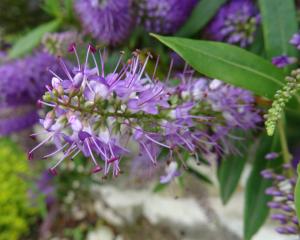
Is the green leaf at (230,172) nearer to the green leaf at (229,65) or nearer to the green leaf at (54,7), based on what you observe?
the green leaf at (229,65)

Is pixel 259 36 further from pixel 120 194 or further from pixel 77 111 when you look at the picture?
pixel 120 194

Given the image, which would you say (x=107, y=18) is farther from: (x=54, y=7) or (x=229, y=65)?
(x=229, y=65)

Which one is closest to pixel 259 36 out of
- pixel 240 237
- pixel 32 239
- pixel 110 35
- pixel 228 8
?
pixel 228 8

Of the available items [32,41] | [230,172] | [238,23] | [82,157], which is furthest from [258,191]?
[32,41]

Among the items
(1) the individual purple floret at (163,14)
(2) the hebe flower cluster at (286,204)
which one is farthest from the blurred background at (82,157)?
(2) the hebe flower cluster at (286,204)

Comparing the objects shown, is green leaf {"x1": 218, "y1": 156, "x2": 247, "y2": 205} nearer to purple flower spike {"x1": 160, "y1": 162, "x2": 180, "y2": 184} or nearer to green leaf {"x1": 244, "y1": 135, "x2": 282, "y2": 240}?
green leaf {"x1": 244, "y1": 135, "x2": 282, "y2": 240}

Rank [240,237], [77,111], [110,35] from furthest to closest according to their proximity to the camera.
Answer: [240,237] → [110,35] → [77,111]
